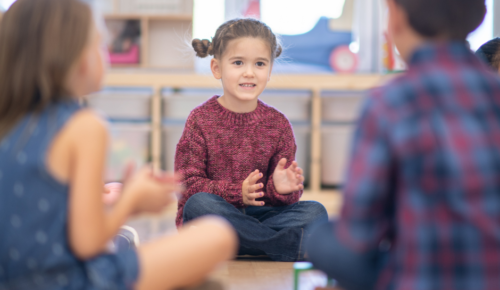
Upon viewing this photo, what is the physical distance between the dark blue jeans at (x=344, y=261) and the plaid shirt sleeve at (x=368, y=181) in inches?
3.9

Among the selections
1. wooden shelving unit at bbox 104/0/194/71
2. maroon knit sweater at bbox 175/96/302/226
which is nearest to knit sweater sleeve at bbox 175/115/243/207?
maroon knit sweater at bbox 175/96/302/226

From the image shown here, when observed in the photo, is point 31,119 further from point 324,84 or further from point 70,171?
point 324,84

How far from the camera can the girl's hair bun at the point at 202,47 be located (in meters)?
1.61

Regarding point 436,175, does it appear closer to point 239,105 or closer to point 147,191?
point 147,191

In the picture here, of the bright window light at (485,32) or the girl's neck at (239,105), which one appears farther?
the bright window light at (485,32)

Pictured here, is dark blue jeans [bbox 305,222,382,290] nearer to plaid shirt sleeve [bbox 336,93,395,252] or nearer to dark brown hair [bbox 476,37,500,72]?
plaid shirt sleeve [bbox 336,93,395,252]

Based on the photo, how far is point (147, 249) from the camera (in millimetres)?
756

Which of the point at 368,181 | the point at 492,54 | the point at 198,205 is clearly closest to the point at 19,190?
the point at 368,181

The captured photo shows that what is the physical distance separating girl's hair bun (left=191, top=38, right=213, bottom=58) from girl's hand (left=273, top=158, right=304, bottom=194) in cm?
49

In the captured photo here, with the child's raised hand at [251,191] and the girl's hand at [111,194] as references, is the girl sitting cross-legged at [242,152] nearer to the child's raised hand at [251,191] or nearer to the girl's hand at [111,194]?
the child's raised hand at [251,191]

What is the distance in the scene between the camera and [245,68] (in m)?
1.53

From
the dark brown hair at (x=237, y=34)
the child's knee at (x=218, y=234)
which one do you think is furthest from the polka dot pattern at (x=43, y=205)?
the dark brown hair at (x=237, y=34)

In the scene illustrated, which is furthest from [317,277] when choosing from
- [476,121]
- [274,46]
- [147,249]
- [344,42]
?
[344,42]

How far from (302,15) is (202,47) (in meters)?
1.54
